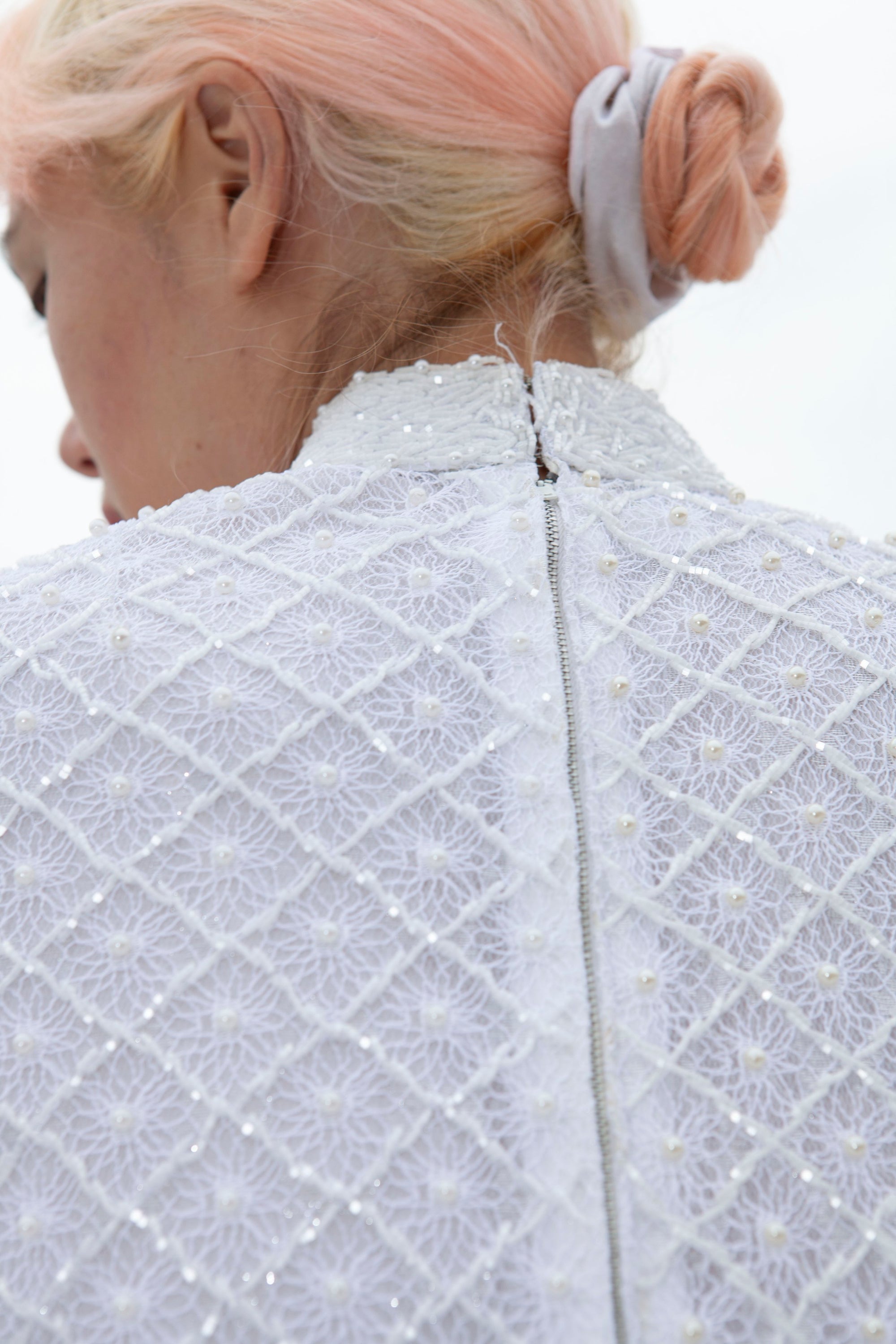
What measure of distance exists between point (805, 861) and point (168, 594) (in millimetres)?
406

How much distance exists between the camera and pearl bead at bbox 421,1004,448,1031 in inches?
22.7

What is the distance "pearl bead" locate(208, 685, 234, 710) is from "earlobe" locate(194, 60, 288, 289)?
467 millimetres

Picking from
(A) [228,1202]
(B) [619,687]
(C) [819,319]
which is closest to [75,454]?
(B) [619,687]

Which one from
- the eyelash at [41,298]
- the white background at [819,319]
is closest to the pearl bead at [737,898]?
the eyelash at [41,298]

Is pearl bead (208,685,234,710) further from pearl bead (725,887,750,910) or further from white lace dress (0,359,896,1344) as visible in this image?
pearl bead (725,887,750,910)

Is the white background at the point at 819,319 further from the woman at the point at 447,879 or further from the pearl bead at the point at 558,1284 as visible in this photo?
the pearl bead at the point at 558,1284

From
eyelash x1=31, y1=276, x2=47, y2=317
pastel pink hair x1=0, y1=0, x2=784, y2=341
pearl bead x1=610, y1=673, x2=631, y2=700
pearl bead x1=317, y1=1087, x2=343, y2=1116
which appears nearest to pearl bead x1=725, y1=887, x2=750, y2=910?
pearl bead x1=610, y1=673, x2=631, y2=700

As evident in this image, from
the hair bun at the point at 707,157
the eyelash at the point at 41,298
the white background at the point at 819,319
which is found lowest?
the white background at the point at 819,319

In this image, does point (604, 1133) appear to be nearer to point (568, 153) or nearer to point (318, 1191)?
point (318, 1191)

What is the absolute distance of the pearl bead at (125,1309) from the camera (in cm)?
54

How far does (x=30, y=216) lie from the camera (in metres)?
1.09

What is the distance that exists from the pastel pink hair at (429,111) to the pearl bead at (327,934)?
0.56 meters

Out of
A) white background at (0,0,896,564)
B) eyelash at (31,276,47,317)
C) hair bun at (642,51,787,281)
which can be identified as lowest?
white background at (0,0,896,564)

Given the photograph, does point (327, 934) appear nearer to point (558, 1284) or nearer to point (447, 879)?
point (447, 879)
